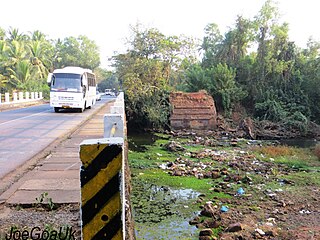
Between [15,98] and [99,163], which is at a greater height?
[99,163]

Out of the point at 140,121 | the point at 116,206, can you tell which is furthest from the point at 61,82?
the point at 116,206

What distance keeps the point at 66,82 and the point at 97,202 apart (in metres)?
18.4

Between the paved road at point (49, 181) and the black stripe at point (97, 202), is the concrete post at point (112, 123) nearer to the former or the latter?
the paved road at point (49, 181)

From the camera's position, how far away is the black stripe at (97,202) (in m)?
1.96

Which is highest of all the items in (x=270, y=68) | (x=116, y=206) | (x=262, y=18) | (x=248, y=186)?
(x=262, y=18)

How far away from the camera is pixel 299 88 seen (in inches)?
1094

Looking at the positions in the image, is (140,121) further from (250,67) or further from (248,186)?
(248,186)

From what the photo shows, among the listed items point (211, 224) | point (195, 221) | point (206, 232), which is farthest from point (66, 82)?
point (206, 232)

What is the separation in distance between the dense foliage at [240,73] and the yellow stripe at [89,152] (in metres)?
22.0

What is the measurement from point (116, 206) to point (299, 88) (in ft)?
93.8

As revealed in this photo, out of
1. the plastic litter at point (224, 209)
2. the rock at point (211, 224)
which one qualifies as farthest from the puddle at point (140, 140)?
the rock at point (211, 224)

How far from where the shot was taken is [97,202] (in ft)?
6.43

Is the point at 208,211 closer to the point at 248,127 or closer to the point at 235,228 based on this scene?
the point at 235,228

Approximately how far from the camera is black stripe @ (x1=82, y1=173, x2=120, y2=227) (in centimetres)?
196
